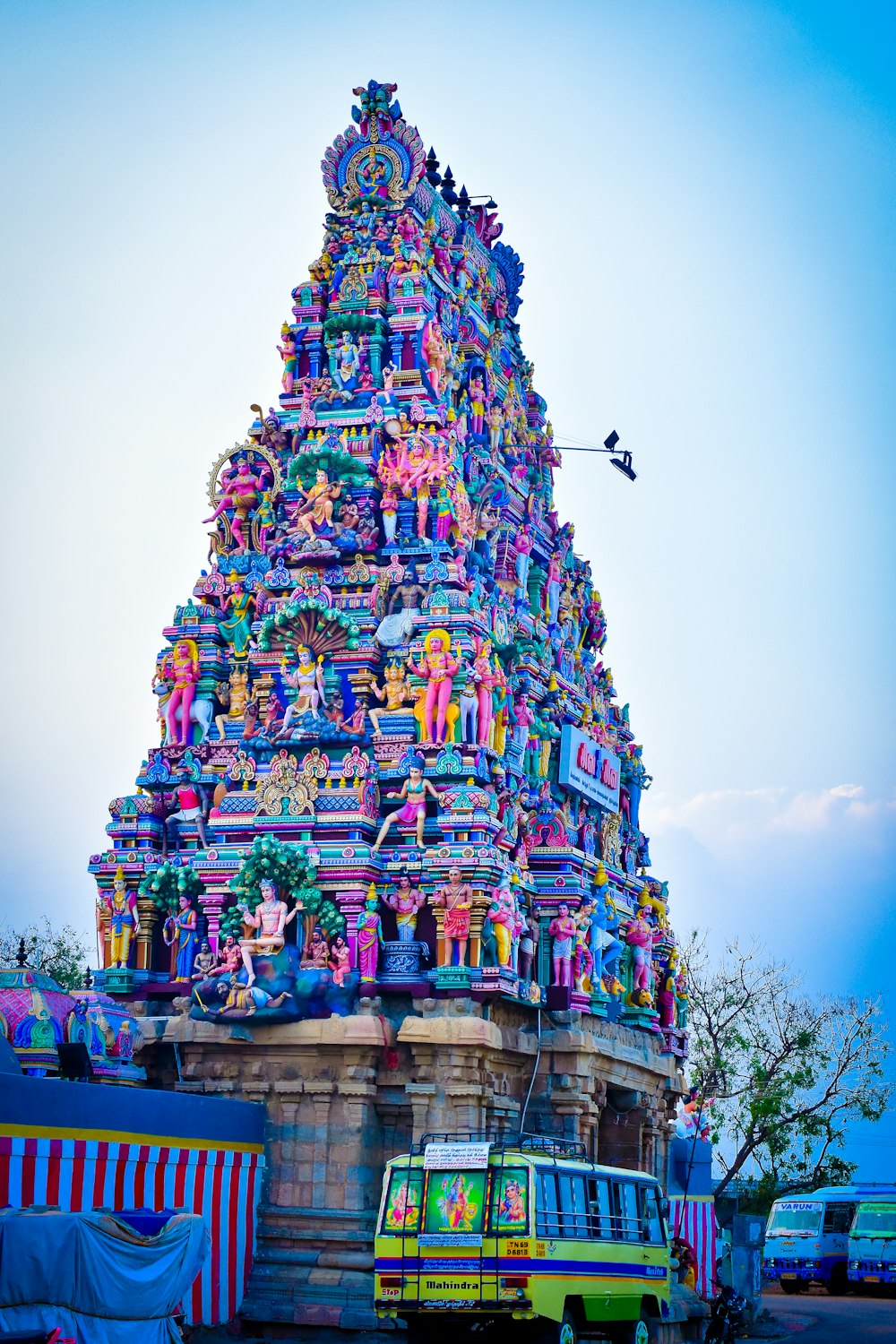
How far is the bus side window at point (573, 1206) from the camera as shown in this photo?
2272 centimetres

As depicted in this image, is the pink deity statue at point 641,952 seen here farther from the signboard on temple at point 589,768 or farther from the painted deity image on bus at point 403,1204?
the painted deity image on bus at point 403,1204

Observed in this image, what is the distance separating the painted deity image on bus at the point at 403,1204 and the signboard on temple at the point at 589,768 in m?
14.4

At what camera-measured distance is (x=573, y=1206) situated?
23.1m

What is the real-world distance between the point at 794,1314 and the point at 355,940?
1588 centimetres

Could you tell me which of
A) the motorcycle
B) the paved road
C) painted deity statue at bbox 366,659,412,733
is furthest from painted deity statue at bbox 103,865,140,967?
the paved road

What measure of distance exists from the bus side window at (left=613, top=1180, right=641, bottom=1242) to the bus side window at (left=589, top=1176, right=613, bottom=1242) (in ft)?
0.91

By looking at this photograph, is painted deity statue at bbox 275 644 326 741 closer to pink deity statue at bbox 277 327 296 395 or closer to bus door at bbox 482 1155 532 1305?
pink deity statue at bbox 277 327 296 395

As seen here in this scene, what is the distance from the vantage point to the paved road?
31.4 m

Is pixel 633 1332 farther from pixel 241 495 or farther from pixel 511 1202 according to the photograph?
pixel 241 495

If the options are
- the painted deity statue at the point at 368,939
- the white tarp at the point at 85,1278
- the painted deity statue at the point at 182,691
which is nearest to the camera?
the white tarp at the point at 85,1278

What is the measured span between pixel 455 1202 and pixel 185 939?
10931mm

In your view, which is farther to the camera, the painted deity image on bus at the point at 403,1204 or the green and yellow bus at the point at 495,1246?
the painted deity image on bus at the point at 403,1204

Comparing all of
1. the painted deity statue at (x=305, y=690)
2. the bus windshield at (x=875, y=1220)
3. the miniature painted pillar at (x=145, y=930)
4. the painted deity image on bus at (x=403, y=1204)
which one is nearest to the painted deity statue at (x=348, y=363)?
the painted deity statue at (x=305, y=690)

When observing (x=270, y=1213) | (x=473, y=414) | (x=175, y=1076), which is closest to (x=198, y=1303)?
(x=270, y=1213)
